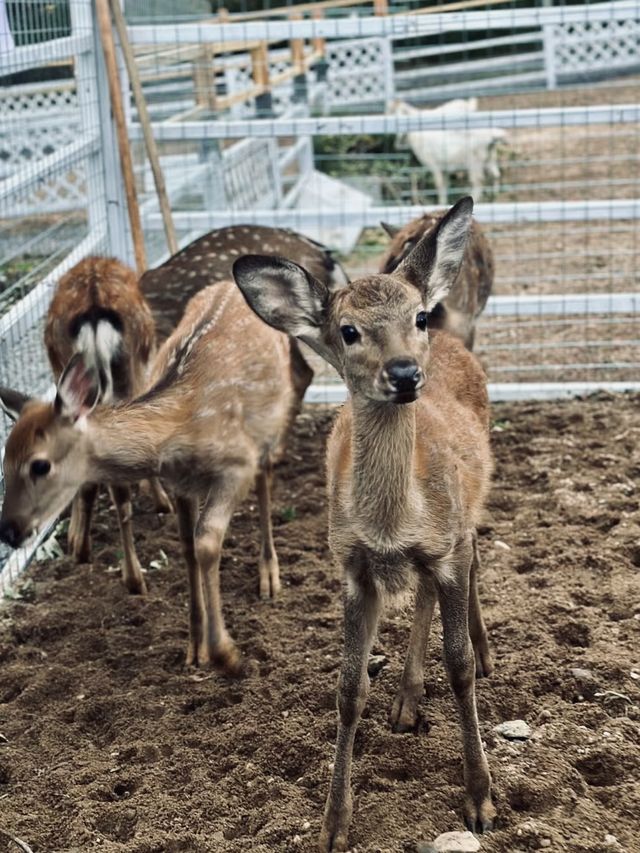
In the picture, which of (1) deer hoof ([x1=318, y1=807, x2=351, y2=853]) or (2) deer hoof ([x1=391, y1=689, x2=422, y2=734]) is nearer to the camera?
(1) deer hoof ([x1=318, y1=807, x2=351, y2=853])

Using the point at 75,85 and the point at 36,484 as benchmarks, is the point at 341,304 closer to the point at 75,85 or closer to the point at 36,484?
the point at 36,484

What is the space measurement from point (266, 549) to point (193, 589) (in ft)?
1.95

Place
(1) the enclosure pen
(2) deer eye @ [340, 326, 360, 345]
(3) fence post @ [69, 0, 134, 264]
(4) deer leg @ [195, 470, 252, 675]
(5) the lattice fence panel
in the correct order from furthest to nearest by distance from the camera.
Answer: (5) the lattice fence panel, (3) fence post @ [69, 0, 134, 264], (4) deer leg @ [195, 470, 252, 675], (1) the enclosure pen, (2) deer eye @ [340, 326, 360, 345]

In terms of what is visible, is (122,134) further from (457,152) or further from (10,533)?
(457,152)

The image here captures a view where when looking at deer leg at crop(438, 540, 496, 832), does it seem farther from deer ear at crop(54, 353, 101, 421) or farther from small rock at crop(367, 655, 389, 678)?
deer ear at crop(54, 353, 101, 421)

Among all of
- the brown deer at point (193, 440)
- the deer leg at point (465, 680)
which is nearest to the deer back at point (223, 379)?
the brown deer at point (193, 440)

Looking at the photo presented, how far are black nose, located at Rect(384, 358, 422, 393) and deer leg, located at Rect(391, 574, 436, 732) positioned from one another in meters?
1.12

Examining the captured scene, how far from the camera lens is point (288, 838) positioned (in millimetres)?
3635

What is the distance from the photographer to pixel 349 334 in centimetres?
343

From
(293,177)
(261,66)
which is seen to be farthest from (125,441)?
(293,177)

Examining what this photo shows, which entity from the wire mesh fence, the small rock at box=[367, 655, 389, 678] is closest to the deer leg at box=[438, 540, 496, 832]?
the small rock at box=[367, 655, 389, 678]

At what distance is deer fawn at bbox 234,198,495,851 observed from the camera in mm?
3428

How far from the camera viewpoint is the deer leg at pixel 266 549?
5346mm

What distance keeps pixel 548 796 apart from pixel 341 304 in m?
1.66
